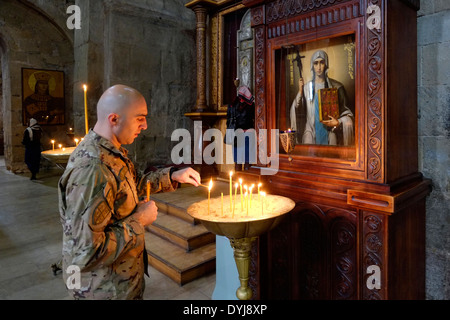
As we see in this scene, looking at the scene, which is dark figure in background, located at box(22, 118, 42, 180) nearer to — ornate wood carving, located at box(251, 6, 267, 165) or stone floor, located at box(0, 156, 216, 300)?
stone floor, located at box(0, 156, 216, 300)

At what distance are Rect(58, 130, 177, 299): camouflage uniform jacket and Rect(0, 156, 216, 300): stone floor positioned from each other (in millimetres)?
1643

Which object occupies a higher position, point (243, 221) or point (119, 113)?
point (119, 113)

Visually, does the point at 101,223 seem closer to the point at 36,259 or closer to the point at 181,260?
the point at 181,260

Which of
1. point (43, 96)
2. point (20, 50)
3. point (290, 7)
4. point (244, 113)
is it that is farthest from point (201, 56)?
point (20, 50)

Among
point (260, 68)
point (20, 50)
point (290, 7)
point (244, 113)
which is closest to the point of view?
point (290, 7)

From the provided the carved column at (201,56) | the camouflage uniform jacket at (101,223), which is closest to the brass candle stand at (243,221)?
the camouflage uniform jacket at (101,223)

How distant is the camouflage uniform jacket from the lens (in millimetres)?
1458

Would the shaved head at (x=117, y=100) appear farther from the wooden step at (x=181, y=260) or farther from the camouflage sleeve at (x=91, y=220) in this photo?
the wooden step at (x=181, y=260)

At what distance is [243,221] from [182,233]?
93.2 inches

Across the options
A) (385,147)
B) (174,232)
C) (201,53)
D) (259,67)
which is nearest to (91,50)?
(201,53)

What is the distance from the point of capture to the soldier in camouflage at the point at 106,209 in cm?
146

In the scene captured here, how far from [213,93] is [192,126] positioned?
906 mm

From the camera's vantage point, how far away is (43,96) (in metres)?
11.2

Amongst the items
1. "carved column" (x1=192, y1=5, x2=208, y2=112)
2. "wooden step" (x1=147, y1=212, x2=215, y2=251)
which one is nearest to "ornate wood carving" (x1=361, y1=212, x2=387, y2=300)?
"wooden step" (x1=147, y1=212, x2=215, y2=251)
